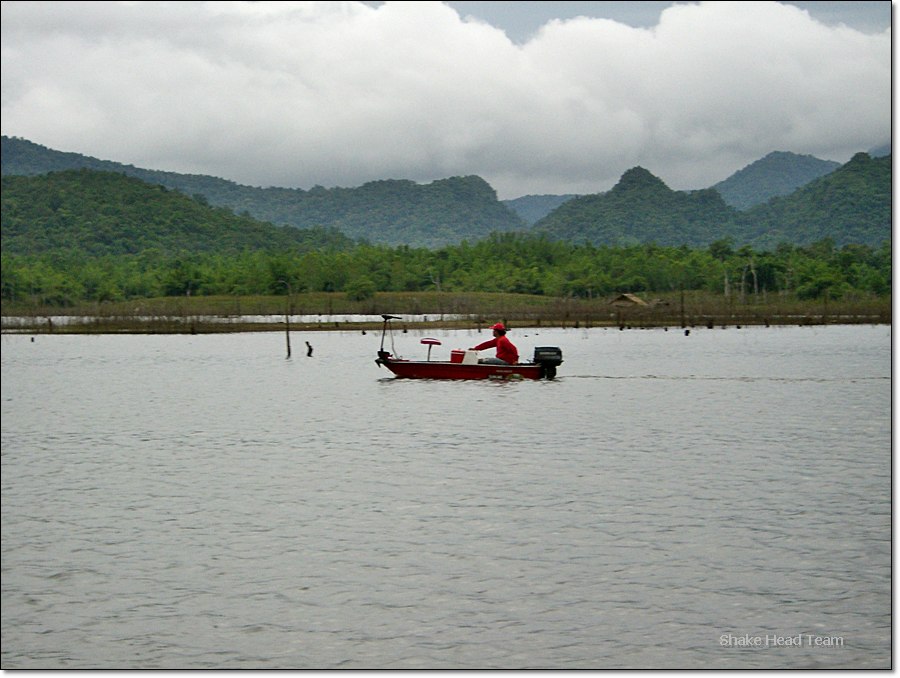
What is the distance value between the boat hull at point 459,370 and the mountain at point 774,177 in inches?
760

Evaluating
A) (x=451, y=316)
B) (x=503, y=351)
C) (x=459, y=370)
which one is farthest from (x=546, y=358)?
(x=451, y=316)

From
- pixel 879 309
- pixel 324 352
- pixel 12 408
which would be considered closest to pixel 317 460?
pixel 12 408

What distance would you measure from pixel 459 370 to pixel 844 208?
21.1 meters

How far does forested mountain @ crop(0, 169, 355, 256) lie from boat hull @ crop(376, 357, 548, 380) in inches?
4337

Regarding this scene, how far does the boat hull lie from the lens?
1543 inches

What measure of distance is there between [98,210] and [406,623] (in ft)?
581

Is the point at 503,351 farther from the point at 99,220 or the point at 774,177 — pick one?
the point at 99,220

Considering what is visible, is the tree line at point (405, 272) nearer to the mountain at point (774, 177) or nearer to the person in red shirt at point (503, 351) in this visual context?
the mountain at point (774, 177)

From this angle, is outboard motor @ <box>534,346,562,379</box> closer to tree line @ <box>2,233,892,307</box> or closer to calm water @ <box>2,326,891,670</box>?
calm water @ <box>2,326,891,670</box>

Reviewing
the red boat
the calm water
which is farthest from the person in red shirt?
the calm water

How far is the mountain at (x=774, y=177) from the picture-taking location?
3428 inches

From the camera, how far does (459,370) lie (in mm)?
40531

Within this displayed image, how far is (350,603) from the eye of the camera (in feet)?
40.5

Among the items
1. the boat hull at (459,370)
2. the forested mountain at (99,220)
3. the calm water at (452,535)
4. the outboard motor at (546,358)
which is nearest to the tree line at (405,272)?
the forested mountain at (99,220)
